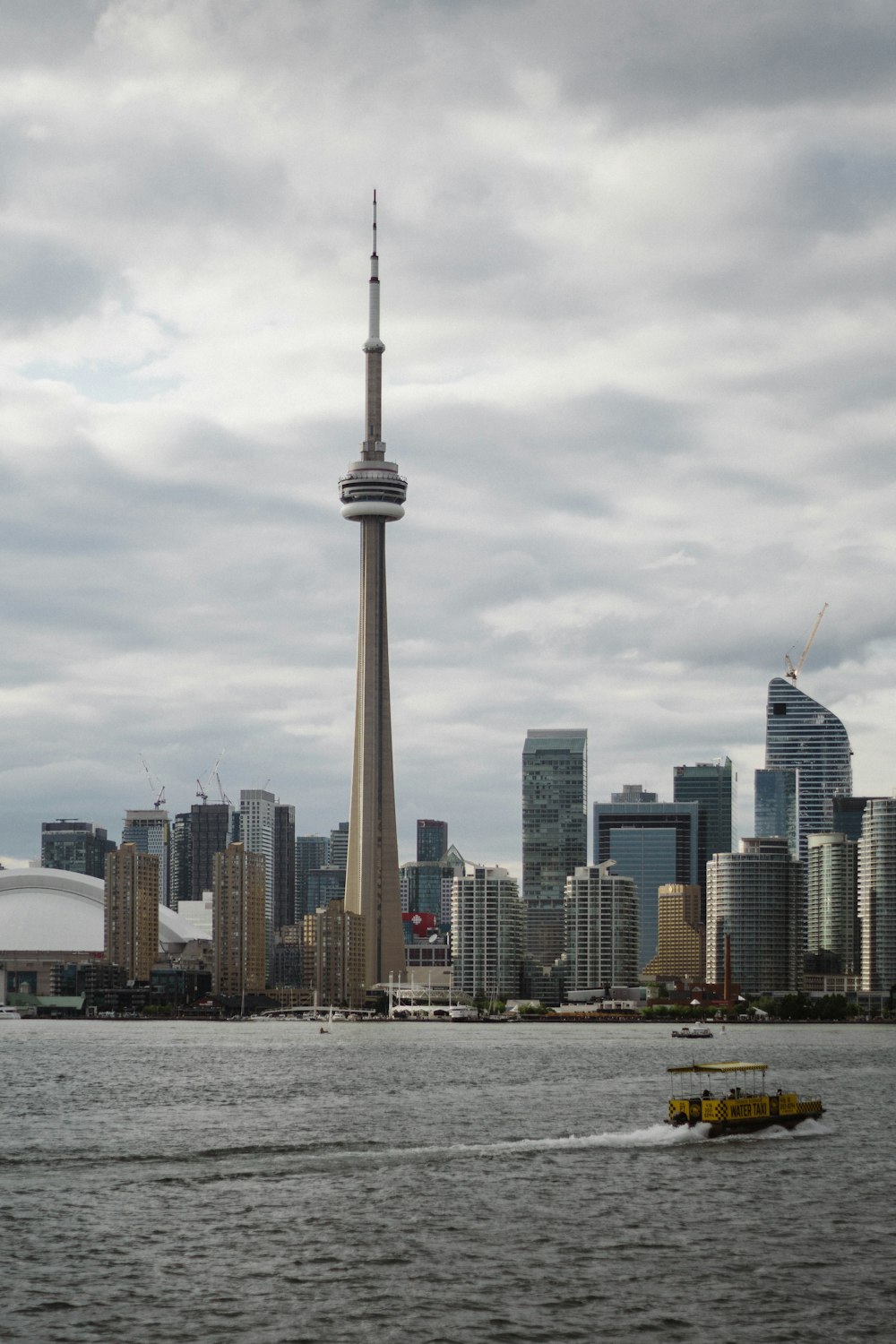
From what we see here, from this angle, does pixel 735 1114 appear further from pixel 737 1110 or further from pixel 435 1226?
pixel 435 1226

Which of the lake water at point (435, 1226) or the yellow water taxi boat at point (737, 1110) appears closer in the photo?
the lake water at point (435, 1226)

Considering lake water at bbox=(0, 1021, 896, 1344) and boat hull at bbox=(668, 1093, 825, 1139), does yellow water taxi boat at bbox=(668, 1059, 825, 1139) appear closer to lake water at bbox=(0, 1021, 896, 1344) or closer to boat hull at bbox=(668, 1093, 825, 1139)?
boat hull at bbox=(668, 1093, 825, 1139)

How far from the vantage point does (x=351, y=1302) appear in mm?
64375

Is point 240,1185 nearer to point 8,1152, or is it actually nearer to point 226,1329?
point 8,1152

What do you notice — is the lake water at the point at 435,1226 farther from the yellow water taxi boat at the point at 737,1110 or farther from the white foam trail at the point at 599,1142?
the yellow water taxi boat at the point at 737,1110

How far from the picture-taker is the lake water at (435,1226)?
203 ft

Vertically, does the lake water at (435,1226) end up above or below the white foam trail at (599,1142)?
above

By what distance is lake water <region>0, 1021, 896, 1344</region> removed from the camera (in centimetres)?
6178

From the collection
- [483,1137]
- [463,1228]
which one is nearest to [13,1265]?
[463,1228]

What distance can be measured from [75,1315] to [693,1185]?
37.4 meters

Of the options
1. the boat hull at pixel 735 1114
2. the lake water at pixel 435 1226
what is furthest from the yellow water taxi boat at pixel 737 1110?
the lake water at pixel 435 1226

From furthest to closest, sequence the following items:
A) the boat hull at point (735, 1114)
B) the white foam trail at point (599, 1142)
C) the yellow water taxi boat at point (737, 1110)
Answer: the yellow water taxi boat at point (737, 1110), the boat hull at point (735, 1114), the white foam trail at point (599, 1142)

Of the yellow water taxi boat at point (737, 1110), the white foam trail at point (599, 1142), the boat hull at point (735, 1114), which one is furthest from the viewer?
the yellow water taxi boat at point (737, 1110)

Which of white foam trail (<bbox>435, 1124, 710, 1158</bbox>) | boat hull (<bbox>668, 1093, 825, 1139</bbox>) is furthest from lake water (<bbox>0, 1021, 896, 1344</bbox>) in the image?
boat hull (<bbox>668, 1093, 825, 1139</bbox>)
